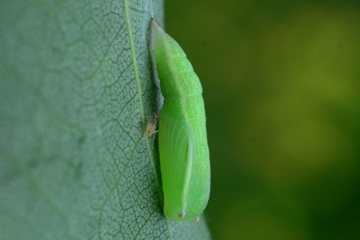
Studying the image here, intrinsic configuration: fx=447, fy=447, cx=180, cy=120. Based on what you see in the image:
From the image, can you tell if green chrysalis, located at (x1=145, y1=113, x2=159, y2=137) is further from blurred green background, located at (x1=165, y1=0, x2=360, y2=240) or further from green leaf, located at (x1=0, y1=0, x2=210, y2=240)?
blurred green background, located at (x1=165, y1=0, x2=360, y2=240)

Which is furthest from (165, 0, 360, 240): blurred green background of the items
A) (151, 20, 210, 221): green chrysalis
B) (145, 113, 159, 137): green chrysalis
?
(145, 113, 159, 137): green chrysalis

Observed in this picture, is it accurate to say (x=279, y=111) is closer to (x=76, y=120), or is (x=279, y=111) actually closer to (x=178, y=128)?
(x=178, y=128)

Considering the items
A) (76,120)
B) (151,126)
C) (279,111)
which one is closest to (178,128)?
(151,126)

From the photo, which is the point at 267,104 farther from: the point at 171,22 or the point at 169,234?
the point at 169,234

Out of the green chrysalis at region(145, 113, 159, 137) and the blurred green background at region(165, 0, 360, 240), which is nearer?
the green chrysalis at region(145, 113, 159, 137)

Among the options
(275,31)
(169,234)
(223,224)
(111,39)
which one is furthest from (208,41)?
(111,39)
